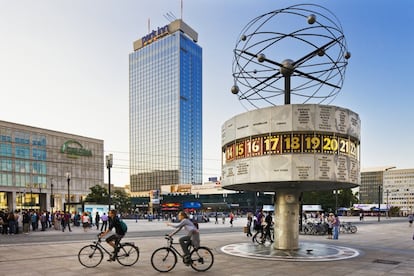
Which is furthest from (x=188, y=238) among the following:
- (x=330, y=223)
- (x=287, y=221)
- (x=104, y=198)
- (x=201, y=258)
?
(x=104, y=198)

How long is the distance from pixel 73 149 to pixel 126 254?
10181 cm

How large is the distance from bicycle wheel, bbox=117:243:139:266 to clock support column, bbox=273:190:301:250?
25.3 feet

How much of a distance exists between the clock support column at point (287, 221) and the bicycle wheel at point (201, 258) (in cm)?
632

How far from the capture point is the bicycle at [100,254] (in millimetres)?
13836

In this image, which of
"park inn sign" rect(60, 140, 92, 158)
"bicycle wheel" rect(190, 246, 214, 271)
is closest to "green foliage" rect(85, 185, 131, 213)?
"park inn sign" rect(60, 140, 92, 158)

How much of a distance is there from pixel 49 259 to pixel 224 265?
295 inches

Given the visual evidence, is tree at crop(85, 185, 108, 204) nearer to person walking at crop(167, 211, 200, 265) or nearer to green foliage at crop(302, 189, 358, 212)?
green foliage at crop(302, 189, 358, 212)

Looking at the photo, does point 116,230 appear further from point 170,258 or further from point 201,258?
point 201,258

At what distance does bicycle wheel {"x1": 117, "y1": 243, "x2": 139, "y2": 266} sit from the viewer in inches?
550

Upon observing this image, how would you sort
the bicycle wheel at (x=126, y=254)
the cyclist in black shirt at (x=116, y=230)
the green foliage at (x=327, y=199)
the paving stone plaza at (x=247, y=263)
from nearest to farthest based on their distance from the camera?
the paving stone plaza at (x=247, y=263) < the cyclist in black shirt at (x=116, y=230) < the bicycle wheel at (x=126, y=254) < the green foliage at (x=327, y=199)

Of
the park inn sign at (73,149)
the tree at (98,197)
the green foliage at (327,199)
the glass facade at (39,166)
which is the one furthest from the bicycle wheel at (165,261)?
the green foliage at (327,199)

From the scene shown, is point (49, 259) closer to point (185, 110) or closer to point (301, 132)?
point (301, 132)

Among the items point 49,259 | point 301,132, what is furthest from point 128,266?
point 301,132

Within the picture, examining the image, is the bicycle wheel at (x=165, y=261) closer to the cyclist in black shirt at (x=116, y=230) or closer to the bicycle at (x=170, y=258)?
the bicycle at (x=170, y=258)
